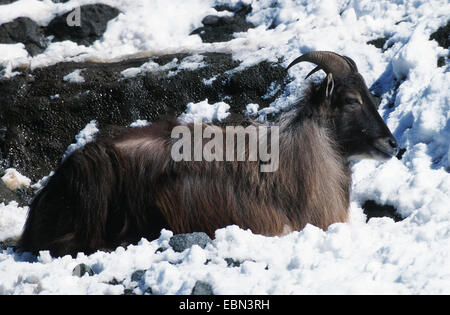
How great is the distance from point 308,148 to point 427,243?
1.59 metres

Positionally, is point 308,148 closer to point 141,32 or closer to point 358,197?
point 358,197

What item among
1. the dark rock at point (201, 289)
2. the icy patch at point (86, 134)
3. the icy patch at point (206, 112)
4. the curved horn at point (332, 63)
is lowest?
the icy patch at point (86, 134)

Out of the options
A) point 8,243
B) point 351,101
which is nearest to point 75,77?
point 8,243

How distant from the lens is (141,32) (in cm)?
951

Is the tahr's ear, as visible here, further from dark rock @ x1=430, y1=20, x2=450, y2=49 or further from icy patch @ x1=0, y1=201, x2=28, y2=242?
icy patch @ x1=0, y1=201, x2=28, y2=242

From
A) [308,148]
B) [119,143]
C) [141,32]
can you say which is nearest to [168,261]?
[119,143]

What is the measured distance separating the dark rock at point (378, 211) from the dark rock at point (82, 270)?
2698mm

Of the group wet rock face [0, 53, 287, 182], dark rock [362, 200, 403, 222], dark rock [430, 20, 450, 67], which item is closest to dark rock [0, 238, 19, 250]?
wet rock face [0, 53, 287, 182]

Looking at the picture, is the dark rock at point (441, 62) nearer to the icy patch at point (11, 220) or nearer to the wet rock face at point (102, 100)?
the wet rock face at point (102, 100)

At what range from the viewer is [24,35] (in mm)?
9617

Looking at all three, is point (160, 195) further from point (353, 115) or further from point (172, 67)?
point (172, 67)

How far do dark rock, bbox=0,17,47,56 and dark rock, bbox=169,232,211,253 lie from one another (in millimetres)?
5605

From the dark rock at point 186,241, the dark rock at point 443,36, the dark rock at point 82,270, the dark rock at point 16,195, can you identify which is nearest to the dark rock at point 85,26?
the dark rock at point 16,195

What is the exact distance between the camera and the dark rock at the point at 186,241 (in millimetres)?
4617
